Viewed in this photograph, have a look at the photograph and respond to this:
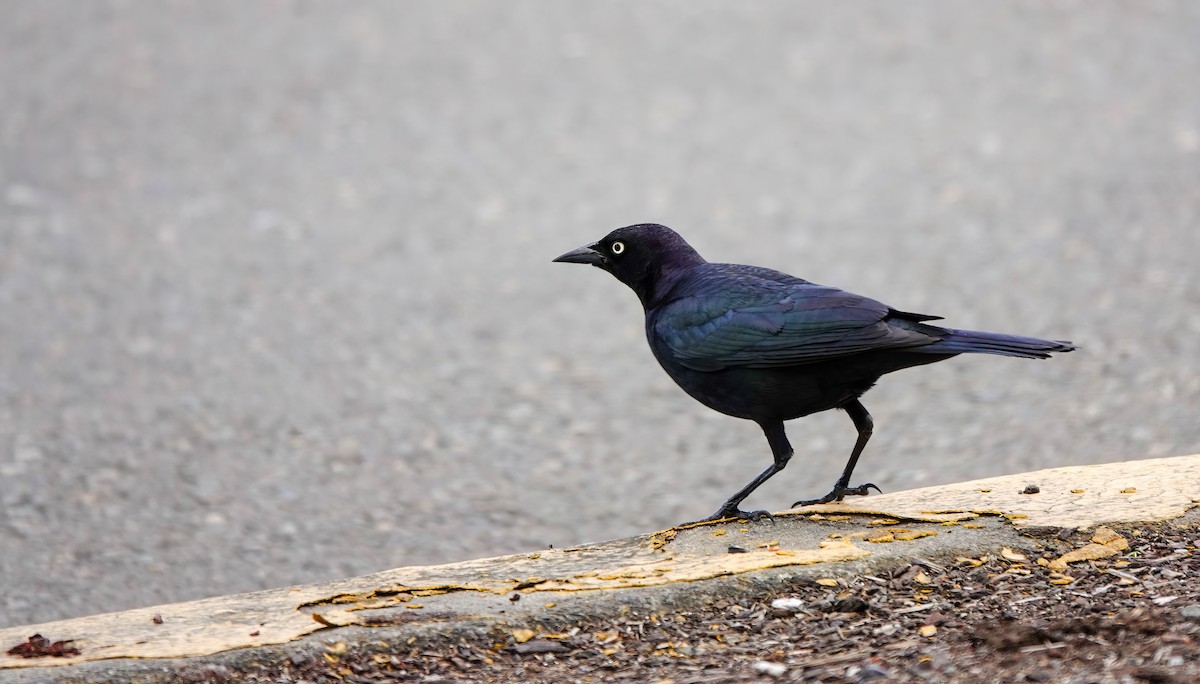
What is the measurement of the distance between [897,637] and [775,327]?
1121 millimetres

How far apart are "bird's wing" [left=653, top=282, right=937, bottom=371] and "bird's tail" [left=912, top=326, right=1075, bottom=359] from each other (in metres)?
0.05

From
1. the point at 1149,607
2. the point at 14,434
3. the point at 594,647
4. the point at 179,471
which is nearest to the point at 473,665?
the point at 594,647

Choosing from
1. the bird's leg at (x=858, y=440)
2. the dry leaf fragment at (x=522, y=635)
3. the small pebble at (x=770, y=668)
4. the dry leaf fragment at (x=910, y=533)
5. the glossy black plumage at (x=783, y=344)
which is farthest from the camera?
the bird's leg at (x=858, y=440)

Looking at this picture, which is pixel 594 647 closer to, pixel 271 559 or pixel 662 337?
pixel 662 337

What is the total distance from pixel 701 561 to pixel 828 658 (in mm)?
640

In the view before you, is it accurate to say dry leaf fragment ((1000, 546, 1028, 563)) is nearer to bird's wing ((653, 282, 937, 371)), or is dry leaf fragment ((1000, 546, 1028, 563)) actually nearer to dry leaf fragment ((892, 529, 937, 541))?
dry leaf fragment ((892, 529, 937, 541))

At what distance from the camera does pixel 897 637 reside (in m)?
3.29

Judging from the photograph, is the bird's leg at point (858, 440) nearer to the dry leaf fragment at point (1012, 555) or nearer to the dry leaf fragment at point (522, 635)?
the dry leaf fragment at point (1012, 555)

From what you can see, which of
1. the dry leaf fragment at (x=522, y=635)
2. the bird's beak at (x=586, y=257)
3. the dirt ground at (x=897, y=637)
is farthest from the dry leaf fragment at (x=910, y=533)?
the bird's beak at (x=586, y=257)

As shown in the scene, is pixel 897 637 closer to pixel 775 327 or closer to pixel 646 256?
pixel 775 327

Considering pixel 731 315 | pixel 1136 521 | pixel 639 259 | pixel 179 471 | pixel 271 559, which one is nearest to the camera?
pixel 1136 521

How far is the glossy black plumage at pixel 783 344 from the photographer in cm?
395

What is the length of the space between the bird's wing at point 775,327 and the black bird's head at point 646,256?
0.27 meters

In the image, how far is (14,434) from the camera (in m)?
7.42
